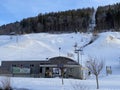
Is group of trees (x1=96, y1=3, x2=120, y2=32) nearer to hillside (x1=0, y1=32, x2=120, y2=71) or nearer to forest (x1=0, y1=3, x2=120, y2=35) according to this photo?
forest (x1=0, y1=3, x2=120, y2=35)

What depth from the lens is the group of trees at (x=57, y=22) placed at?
130 meters

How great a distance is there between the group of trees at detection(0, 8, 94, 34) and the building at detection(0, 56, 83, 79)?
72483 mm

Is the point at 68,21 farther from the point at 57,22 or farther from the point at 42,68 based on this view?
the point at 42,68

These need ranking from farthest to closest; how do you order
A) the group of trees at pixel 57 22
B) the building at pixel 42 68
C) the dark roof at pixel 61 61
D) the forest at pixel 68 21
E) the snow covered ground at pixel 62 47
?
the group of trees at pixel 57 22 → the forest at pixel 68 21 → the snow covered ground at pixel 62 47 → the dark roof at pixel 61 61 → the building at pixel 42 68

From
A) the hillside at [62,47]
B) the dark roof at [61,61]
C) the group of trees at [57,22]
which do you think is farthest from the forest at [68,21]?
the dark roof at [61,61]

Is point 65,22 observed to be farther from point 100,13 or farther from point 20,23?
point 20,23

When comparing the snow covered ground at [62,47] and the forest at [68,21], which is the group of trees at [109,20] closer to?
the forest at [68,21]

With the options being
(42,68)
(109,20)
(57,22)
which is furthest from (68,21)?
(42,68)

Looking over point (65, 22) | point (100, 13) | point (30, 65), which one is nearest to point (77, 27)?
point (65, 22)

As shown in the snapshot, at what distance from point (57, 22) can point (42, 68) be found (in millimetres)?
84631

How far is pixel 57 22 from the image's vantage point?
445ft

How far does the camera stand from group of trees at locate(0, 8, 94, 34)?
130 meters

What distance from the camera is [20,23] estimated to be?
15038 cm

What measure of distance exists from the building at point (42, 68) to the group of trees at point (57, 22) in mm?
72483
